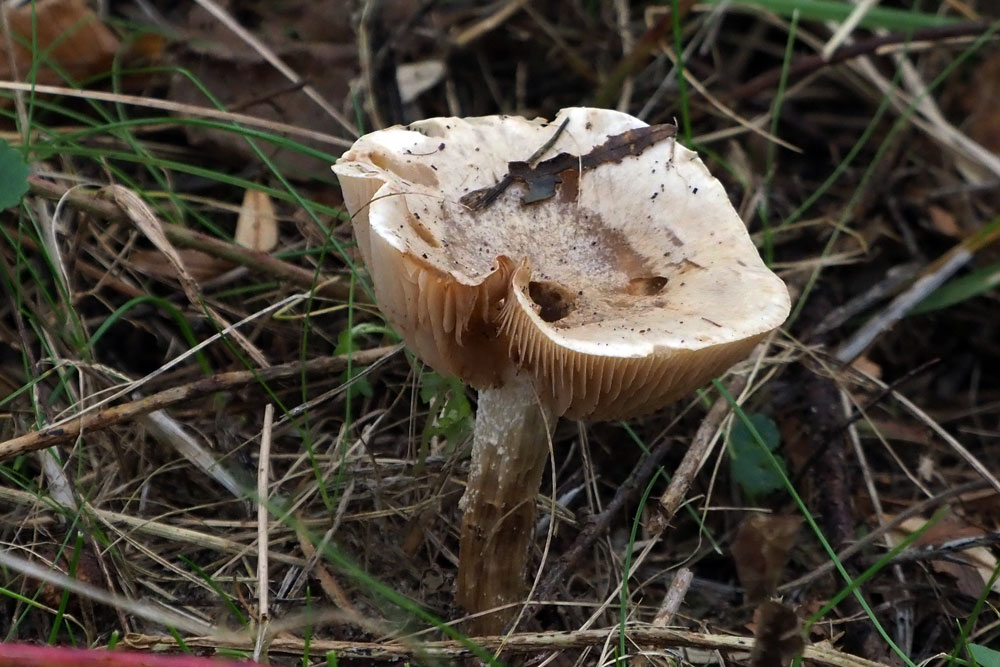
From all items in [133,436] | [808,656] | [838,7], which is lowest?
[808,656]

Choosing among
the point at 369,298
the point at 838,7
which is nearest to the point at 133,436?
the point at 369,298

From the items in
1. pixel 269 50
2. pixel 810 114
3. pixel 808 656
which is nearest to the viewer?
pixel 808 656

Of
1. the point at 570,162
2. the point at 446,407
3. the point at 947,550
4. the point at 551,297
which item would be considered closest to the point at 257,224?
the point at 446,407

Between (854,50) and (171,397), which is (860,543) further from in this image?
(854,50)

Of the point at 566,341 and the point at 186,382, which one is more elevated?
the point at 566,341

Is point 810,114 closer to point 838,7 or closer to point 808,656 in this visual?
point 838,7

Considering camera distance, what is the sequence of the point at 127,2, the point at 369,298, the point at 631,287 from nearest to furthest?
the point at 631,287 → the point at 369,298 → the point at 127,2

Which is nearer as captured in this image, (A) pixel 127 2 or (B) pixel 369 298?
(B) pixel 369 298

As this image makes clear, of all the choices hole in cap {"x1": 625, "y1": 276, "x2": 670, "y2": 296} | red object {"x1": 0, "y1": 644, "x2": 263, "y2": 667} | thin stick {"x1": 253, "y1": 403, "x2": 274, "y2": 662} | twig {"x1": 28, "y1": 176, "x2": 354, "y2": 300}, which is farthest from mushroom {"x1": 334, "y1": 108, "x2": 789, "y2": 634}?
red object {"x1": 0, "y1": 644, "x2": 263, "y2": 667}
